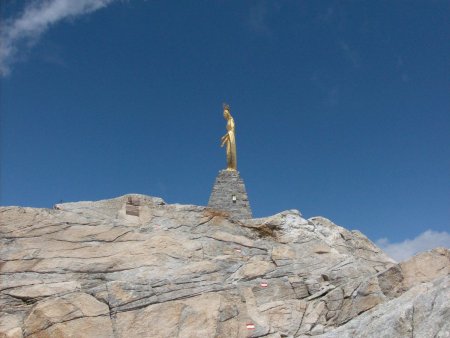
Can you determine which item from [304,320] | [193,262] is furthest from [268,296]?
[193,262]

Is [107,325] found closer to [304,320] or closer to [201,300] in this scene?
[201,300]

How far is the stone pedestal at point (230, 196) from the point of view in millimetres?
23969

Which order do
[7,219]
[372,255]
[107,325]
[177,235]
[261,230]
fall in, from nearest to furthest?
1. [107,325]
2. [7,219]
3. [177,235]
4. [261,230]
5. [372,255]

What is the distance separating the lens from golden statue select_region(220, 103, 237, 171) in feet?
86.5

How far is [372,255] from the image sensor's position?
21312 millimetres

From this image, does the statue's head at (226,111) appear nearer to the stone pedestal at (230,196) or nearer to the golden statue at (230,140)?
the golden statue at (230,140)

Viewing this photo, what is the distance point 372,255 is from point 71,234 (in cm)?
1262

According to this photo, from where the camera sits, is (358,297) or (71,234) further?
(71,234)

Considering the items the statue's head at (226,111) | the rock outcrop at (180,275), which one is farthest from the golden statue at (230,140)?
the rock outcrop at (180,275)

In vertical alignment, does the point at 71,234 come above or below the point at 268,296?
above

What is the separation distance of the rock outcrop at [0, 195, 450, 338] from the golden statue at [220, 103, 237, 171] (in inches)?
256

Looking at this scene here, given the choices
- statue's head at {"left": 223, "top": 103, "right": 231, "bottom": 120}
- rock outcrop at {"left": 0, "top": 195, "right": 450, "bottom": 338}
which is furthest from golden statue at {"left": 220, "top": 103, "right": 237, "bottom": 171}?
rock outcrop at {"left": 0, "top": 195, "right": 450, "bottom": 338}

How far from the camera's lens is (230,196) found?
80.6ft

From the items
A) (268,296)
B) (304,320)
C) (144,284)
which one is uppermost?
(144,284)
